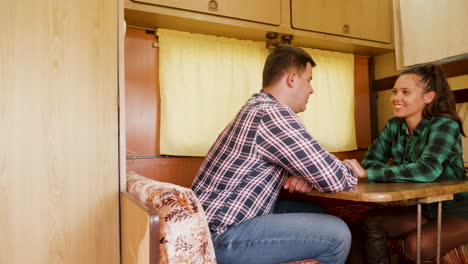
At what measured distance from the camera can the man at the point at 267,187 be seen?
4.43 ft

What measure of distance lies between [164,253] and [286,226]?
0.51 metres

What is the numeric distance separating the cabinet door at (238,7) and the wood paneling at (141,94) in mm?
385

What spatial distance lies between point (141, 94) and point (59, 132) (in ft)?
3.74

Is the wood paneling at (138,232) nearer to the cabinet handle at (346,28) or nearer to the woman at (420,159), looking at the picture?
the woman at (420,159)

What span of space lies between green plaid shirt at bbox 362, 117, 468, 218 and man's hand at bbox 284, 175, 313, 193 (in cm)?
33

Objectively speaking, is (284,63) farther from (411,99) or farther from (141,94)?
(141,94)

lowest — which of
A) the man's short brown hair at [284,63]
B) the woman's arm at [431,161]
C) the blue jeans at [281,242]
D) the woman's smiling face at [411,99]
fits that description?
the blue jeans at [281,242]

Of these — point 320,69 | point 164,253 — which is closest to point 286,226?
point 164,253

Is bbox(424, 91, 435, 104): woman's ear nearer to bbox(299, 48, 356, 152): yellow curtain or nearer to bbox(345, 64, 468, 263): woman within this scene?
bbox(345, 64, 468, 263): woman

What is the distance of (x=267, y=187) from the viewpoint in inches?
57.7

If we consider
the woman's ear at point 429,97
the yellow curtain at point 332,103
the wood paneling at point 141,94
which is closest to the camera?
the woman's ear at point 429,97

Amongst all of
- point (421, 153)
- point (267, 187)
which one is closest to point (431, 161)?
point (421, 153)

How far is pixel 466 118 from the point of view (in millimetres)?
2619

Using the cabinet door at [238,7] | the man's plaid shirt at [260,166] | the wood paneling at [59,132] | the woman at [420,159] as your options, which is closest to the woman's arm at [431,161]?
the woman at [420,159]
